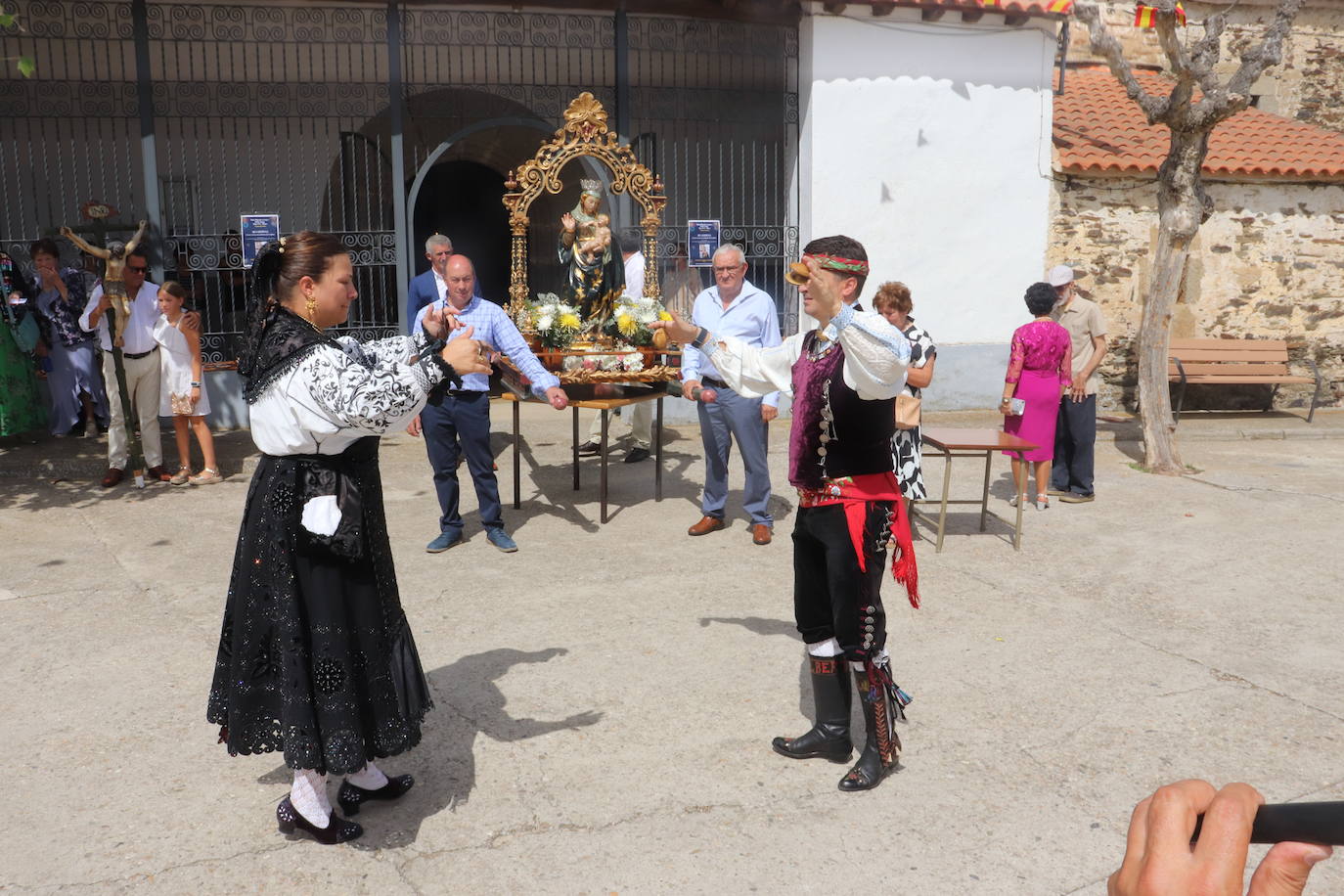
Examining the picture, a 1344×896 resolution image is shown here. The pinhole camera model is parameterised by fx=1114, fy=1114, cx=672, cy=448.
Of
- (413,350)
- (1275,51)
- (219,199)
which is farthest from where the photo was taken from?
(219,199)

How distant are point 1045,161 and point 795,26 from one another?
3132 millimetres

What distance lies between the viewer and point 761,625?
5574 millimetres

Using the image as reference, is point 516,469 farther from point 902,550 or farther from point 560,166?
point 902,550

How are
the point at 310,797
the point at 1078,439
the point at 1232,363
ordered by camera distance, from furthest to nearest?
1. the point at 1232,363
2. the point at 1078,439
3. the point at 310,797

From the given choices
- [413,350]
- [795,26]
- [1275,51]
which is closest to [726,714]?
[413,350]

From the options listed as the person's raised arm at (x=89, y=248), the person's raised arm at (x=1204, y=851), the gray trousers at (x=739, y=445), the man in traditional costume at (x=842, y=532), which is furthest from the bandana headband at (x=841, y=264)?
the person's raised arm at (x=89, y=248)

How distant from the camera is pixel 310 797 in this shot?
3.50 meters

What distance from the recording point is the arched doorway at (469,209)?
1605 centimetres

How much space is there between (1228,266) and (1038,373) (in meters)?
6.79

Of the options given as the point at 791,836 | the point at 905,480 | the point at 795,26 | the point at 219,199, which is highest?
the point at 795,26

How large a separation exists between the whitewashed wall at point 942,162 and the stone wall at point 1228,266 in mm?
635

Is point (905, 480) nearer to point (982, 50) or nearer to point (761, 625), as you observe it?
point (761, 625)

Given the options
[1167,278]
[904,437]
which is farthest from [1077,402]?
[904,437]

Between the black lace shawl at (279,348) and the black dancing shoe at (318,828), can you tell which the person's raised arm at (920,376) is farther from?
the black dancing shoe at (318,828)
